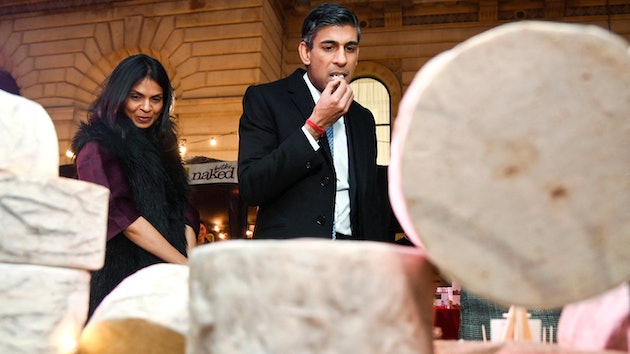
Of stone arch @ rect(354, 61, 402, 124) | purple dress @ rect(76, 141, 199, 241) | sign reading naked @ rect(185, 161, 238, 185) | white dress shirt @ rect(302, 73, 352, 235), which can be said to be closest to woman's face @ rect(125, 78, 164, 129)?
purple dress @ rect(76, 141, 199, 241)

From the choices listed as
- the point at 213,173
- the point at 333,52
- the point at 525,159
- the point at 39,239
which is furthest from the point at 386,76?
the point at 525,159

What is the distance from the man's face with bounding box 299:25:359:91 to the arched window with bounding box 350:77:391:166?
34.0ft

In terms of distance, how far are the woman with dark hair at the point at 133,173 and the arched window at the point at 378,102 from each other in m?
10.3

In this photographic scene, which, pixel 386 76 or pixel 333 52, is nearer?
pixel 333 52

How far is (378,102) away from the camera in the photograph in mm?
12742

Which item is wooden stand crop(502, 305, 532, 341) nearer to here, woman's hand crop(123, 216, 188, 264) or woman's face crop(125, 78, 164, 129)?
woman's hand crop(123, 216, 188, 264)

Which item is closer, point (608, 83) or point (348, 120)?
point (608, 83)

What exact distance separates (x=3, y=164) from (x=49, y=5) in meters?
14.0

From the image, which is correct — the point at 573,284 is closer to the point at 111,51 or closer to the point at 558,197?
the point at 558,197

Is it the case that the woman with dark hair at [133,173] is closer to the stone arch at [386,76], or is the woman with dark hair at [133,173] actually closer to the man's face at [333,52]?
the man's face at [333,52]

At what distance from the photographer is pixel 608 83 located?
72cm

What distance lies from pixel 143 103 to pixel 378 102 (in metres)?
10.7

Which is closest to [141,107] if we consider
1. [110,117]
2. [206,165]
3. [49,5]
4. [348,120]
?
[110,117]

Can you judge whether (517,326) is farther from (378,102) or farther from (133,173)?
(378,102)
